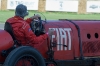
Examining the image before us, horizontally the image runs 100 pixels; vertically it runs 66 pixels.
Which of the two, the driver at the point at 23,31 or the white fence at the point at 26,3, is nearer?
the driver at the point at 23,31

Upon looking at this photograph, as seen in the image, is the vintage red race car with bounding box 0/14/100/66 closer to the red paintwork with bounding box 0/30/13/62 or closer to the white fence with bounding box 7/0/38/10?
the red paintwork with bounding box 0/30/13/62

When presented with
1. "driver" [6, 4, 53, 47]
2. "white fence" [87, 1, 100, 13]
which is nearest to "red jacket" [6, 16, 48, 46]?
"driver" [6, 4, 53, 47]

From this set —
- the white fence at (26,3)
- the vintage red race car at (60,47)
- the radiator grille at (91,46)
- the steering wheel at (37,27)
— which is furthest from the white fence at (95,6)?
the steering wheel at (37,27)

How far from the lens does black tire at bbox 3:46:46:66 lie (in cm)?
579

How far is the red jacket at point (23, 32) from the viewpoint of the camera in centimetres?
616

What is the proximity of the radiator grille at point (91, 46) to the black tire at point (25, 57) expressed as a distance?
143 cm

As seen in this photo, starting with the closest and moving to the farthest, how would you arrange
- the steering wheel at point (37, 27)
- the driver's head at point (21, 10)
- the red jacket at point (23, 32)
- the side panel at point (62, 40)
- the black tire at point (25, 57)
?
the black tire at point (25, 57) → the red jacket at point (23, 32) → the driver's head at point (21, 10) → the steering wheel at point (37, 27) → the side panel at point (62, 40)

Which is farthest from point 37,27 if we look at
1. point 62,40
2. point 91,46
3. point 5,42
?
point 91,46

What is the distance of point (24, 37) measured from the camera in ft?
20.4

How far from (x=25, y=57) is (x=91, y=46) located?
1885 mm

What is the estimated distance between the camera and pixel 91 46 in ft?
24.4

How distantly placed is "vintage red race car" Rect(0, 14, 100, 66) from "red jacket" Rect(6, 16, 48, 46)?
0.11 metres

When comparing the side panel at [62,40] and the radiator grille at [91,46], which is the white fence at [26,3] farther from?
the side panel at [62,40]

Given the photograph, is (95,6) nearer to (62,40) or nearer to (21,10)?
(62,40)
